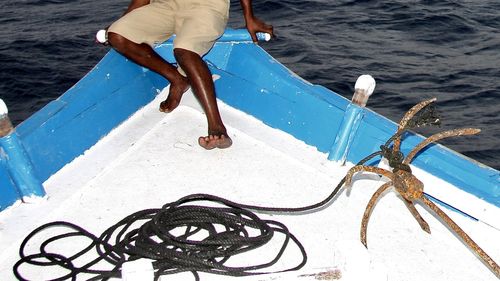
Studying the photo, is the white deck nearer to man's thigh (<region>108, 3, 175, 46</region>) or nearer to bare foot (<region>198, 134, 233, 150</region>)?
bare foot (<region>198, 134, 233, 150</region>)

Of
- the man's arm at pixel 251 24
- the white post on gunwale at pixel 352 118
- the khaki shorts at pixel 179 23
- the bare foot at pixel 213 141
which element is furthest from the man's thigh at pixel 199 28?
the white post on gunwale at pixel 352 118

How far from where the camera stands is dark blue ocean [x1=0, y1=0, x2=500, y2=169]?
661 cm

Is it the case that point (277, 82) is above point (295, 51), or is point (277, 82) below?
below

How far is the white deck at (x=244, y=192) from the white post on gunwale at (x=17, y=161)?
0.08m

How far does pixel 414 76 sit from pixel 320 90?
346 cm

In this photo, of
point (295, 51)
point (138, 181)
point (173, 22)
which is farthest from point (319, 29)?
point (138, 181)

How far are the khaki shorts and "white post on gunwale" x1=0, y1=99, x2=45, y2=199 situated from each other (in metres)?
1.16

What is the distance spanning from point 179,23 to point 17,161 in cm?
154

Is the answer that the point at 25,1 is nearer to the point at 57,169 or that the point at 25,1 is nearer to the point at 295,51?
the point at 295,51

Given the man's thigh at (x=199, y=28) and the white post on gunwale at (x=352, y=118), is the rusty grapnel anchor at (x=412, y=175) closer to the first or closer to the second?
the white post on gunwale at (x=352, y=118)

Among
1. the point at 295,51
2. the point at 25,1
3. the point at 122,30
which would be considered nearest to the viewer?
the point at 122,30

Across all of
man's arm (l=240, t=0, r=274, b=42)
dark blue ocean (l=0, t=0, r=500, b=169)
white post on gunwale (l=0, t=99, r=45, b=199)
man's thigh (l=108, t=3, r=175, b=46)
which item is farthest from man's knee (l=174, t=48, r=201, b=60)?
dark blue ocean (l=0, t=0, r=500, b=169)

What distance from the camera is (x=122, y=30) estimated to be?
4.10 m

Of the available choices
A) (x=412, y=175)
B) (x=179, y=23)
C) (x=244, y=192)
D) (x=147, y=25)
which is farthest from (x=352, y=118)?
(x=147, y=25)
